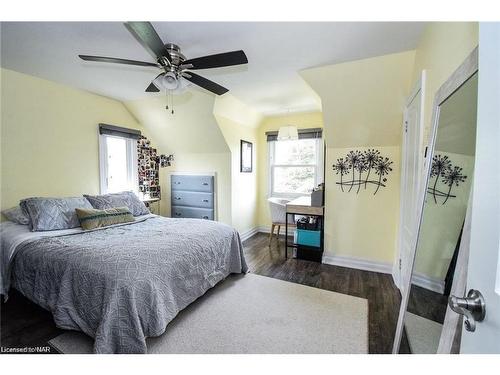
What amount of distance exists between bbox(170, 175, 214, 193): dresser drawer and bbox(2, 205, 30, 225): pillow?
2211mm

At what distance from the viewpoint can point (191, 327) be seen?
1.91 metres

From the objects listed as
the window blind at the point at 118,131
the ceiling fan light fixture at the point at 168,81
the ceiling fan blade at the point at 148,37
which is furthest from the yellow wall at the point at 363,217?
the window blind at the point at 118,131

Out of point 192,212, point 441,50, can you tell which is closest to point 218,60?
point 441,50

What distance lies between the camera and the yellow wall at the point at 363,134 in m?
2.47

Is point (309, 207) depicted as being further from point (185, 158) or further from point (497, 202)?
point (497, 202)

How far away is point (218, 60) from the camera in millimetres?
1665

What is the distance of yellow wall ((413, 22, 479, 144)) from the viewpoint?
1193mm

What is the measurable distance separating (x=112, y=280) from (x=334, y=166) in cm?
281

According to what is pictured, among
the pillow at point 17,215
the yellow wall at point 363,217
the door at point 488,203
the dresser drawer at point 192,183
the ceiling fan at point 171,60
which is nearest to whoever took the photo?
the door at point 488,203

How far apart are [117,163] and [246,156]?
2197 millimetres

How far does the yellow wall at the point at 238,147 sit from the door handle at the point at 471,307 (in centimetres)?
331

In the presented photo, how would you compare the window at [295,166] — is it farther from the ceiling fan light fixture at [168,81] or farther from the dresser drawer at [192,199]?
the ceiling fan light fixture at [168,81]
